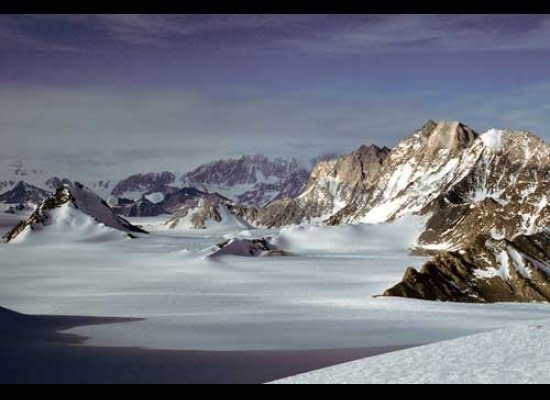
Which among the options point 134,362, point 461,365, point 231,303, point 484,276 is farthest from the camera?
point 484,276

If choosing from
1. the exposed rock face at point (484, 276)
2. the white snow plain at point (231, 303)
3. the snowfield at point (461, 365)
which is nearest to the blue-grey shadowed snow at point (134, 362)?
the white snow plain at point (231, 303)

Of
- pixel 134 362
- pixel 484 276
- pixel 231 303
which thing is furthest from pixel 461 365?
pixel 484 276

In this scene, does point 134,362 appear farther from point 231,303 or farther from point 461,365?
point 231,303

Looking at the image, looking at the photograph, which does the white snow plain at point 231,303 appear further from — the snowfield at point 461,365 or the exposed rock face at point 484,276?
the snowfield at point 461,365

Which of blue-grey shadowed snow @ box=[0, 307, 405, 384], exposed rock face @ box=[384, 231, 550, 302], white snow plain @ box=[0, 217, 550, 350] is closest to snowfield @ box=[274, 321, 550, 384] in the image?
blue-grey shadowed snow @ box=[0, 307, 405, 384]

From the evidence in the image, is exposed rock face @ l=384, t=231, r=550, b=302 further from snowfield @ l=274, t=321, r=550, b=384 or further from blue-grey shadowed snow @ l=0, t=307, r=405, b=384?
snowfield @ l=274, t=321, r=550, b=384

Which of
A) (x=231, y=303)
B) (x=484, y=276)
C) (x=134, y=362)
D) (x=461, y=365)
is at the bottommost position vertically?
(x=461, y=365)
